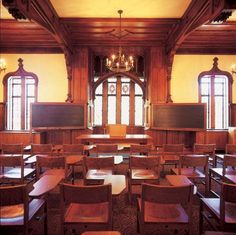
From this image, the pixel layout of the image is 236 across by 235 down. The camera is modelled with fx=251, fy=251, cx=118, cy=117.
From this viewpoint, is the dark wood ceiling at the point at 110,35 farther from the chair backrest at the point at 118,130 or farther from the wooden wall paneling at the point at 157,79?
the chair backrest at the point at 118,130

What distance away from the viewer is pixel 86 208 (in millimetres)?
2471

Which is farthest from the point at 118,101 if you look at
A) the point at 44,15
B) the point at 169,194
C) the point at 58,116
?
the point at 169,194

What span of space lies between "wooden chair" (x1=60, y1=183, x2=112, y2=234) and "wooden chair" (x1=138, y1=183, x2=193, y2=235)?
30 cm

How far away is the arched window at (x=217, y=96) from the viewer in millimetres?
9258

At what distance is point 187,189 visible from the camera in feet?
6.84

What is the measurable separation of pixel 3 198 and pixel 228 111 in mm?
8787

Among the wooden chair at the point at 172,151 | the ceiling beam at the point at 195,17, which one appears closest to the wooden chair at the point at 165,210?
the wooden chair at the point at 172,151

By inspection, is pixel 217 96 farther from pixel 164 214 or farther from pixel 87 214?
pixel 87 214

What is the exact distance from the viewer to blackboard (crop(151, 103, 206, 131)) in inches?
327

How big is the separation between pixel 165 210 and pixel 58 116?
6.68 metres

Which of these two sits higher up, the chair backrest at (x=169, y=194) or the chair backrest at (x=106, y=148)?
the chair backrest at (x=106, y=148)

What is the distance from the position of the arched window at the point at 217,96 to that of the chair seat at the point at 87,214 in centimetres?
762

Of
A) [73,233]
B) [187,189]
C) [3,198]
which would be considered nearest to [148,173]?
[73,233]

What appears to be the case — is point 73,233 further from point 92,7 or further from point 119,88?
point 119,88
